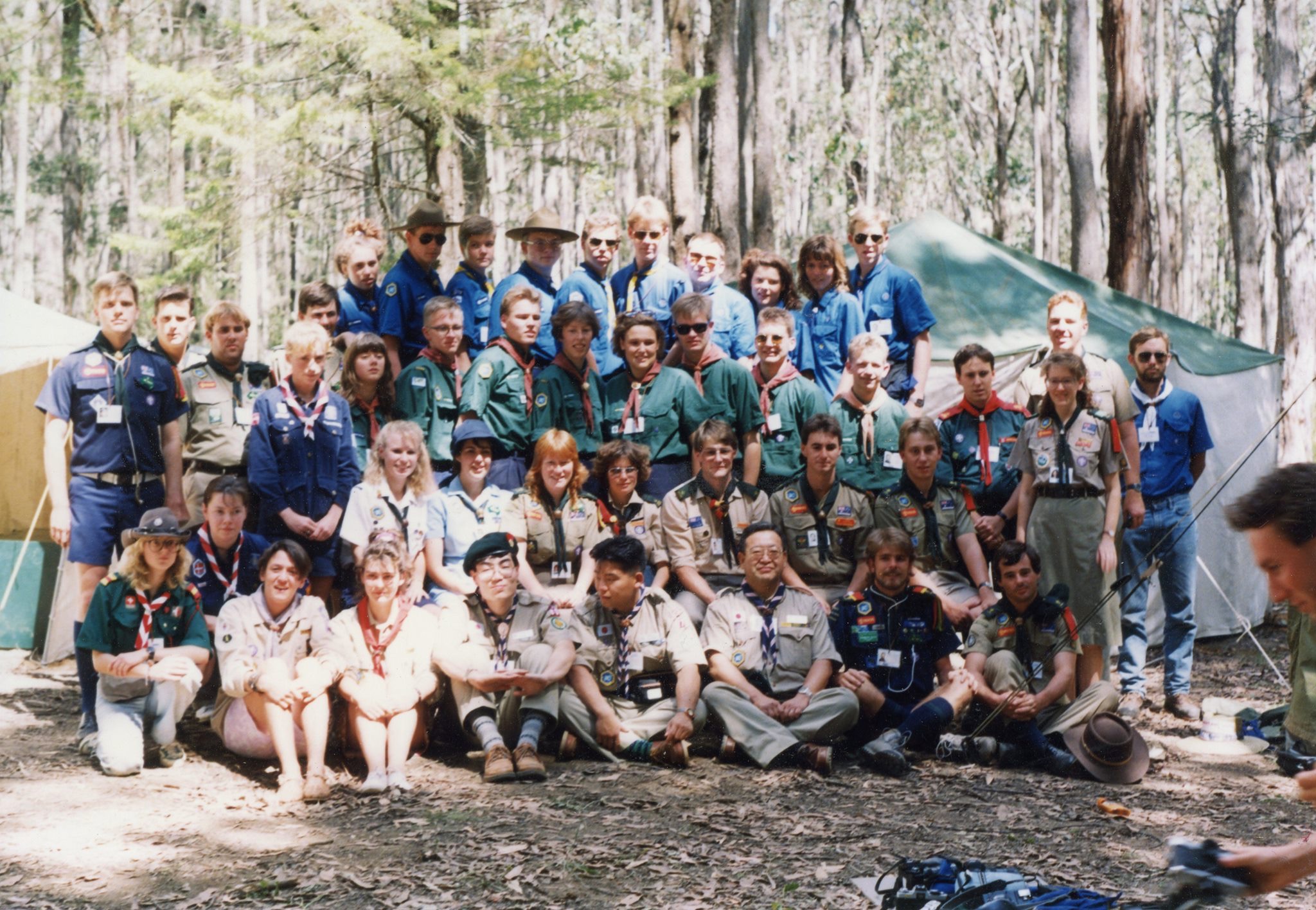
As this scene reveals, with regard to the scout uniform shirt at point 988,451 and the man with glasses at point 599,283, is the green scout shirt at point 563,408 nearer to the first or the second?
the man with glasses at point 599,283

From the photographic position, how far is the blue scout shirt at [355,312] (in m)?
6.57

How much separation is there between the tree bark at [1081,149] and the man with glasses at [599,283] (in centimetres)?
587

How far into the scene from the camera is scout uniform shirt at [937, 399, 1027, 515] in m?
6.33

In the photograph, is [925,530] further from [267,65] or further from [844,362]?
[267,65]

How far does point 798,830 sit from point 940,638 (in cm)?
153

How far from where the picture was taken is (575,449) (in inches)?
232

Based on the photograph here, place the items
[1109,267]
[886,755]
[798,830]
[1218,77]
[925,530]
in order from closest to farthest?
[798,830]
[886,755]
[925,530]
[1109,267]
[1218,77]

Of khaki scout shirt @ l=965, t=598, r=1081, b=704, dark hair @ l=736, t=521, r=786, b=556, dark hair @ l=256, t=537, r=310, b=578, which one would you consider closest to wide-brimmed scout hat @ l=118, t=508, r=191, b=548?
dark hair @ l=256, t=537, r=310, b=578

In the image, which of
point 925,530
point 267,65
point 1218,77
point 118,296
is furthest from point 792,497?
point 1218,77

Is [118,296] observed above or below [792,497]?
above

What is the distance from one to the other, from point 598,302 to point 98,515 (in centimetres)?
265

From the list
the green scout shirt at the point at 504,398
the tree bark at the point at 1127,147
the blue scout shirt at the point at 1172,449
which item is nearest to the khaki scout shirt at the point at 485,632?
the green scout shirt at the point at 504,398

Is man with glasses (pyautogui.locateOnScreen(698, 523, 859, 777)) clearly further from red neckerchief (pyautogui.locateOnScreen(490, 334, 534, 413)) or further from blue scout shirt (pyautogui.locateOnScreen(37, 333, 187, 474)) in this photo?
blue scout shirt (pyautogui.locateOnScreen(37, 333, 187, 474))

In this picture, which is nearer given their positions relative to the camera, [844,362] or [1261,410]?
[844,362]
